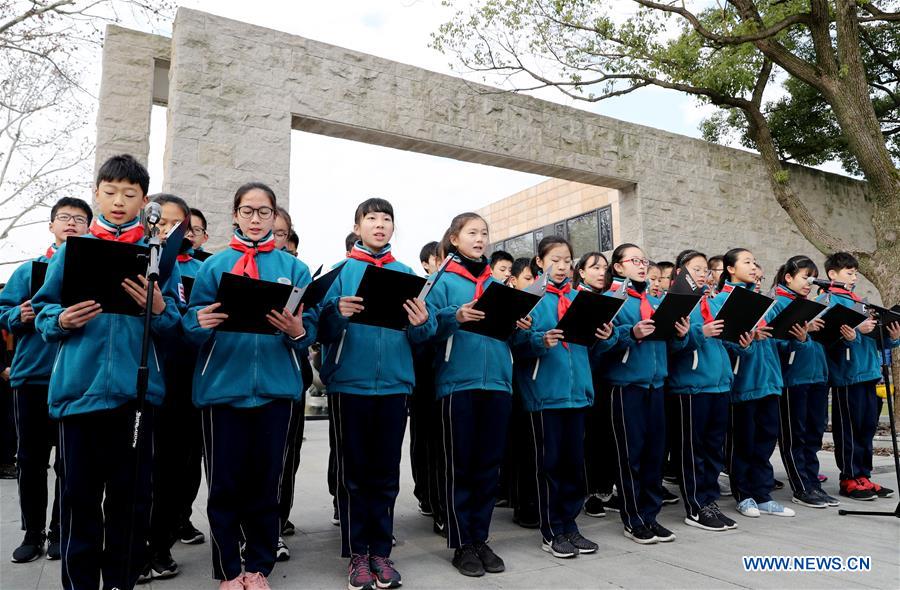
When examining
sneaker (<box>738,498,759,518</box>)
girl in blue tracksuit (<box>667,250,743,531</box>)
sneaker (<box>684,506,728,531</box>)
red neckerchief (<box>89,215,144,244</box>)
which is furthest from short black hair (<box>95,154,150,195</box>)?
sneaker (<box>738,498,759,518</box>)

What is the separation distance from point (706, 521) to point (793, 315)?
5.24 ft

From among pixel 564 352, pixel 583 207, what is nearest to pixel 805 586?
pixel 564 352

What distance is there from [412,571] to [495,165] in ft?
24.7

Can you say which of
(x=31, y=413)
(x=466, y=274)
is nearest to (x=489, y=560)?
(x=466, y=274)

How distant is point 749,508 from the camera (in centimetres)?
406

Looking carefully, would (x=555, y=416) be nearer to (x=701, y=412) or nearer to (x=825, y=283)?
(x=701, y=412)

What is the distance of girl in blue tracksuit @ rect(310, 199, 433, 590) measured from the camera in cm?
277

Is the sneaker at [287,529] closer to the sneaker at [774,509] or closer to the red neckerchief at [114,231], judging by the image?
the red neckerchief at [114,231]

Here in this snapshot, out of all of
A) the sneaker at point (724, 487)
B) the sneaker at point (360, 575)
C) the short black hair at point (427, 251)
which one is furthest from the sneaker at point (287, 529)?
the sneaker at point (724, 487)

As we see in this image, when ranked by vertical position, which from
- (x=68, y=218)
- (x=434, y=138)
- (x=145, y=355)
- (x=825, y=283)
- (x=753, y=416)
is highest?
(x=434, y=138)

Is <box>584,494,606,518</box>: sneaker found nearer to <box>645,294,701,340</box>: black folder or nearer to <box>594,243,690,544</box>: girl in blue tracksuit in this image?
<box>594,243,690,544</box>: girl in blue tracksuit

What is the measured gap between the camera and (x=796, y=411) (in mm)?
4625

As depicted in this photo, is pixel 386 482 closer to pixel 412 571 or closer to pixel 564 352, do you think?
pixel 412 571

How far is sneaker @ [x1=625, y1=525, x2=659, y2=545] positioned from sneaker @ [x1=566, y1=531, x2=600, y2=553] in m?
0.28
